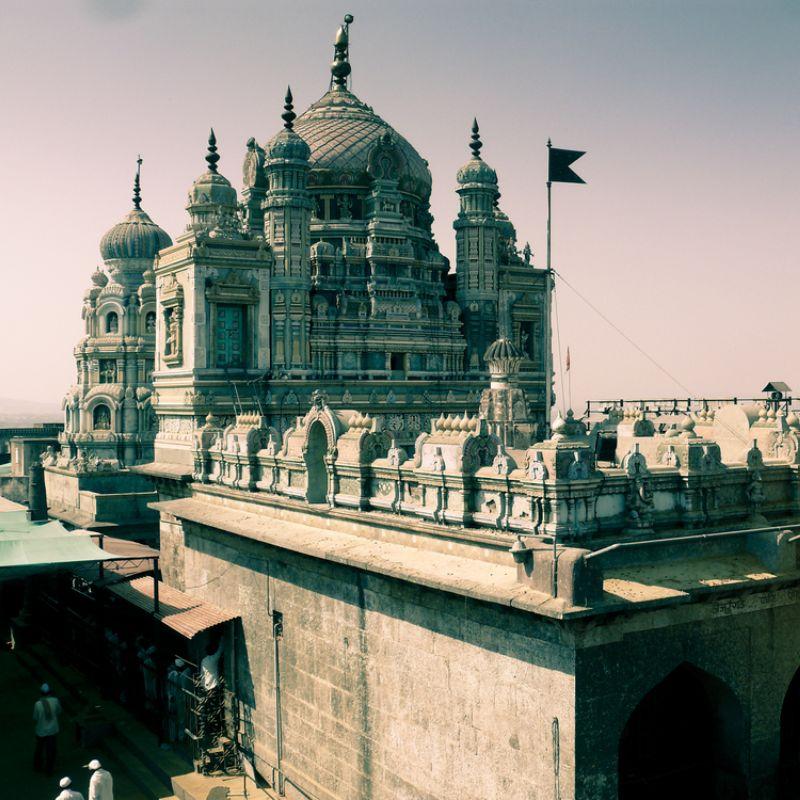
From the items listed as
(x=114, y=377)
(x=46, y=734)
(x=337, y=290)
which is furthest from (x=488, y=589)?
(x=114, y=377)

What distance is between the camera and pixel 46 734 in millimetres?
19594

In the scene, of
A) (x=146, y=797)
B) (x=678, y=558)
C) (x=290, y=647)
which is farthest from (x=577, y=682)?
(x=146, y=797)

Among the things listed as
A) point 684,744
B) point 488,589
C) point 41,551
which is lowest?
point 684,744

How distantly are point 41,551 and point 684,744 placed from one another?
15.5 meters

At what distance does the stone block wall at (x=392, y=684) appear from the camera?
1217 centimetres

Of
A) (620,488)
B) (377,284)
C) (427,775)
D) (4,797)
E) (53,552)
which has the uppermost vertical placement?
(377,284)

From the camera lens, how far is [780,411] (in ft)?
60.6

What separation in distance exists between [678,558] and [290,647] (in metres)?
8.26

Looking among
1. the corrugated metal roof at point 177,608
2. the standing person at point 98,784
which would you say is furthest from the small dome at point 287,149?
the standing person at point 98,784

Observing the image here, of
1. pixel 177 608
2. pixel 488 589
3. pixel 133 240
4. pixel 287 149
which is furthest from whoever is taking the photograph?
pixel 133 240

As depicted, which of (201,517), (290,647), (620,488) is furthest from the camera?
(201,517)

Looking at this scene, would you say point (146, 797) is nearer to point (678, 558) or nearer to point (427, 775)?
point (427, 775)

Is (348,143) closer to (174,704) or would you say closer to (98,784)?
(174,704)

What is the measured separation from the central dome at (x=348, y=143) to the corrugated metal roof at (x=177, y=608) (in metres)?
18.8
